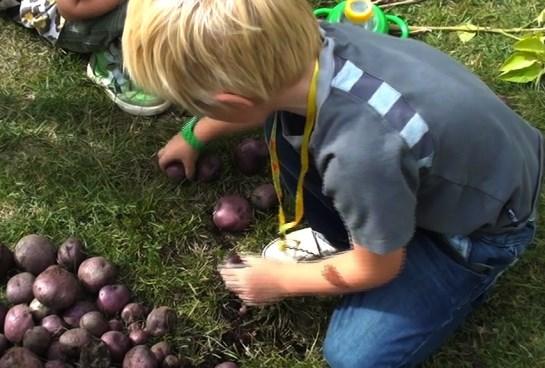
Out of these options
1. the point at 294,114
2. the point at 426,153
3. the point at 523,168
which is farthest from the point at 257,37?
the point at 523,168

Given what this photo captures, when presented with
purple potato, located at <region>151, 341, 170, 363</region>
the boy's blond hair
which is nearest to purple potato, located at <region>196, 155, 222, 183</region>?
purple potato, located at <region>151, 341, 170, 363</region>

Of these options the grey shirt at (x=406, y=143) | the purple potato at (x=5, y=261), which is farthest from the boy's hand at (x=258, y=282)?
the purple potato at (x=5, y=261)

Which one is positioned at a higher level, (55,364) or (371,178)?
(371,178)

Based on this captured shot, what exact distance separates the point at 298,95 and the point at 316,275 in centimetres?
62

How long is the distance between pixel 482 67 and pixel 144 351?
1.77 meters

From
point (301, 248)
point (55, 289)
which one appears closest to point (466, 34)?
point (301, 248)

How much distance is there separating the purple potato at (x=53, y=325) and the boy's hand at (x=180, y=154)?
2.28ft

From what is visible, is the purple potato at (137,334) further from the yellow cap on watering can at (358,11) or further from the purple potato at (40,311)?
the yellow cap on watering can at (358,11)

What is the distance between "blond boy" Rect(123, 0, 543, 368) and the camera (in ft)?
5.98

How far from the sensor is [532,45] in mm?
3199

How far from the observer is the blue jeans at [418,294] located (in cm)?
240

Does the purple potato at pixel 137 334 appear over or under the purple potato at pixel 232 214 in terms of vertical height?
under

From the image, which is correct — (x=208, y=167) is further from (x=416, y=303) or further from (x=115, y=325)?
(x=416, y=303)

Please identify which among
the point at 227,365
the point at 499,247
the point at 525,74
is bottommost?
Result: the point at 227,365
